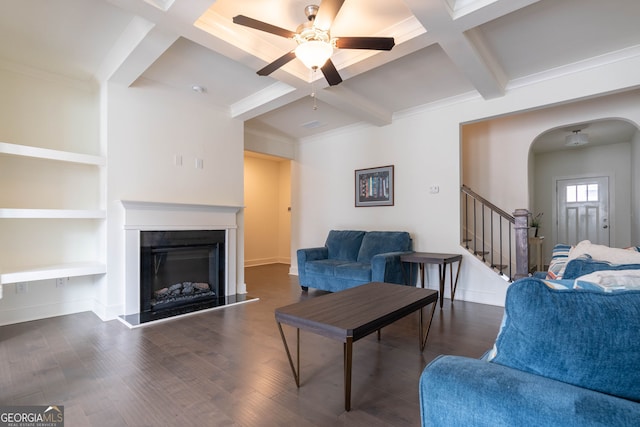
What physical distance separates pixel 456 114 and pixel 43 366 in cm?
496

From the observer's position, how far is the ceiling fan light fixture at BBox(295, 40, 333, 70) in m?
2.35

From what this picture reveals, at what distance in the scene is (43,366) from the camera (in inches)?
92.7

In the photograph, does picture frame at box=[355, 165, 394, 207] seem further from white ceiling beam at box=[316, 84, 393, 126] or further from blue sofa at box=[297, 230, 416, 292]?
white ceiling beam at box=[316, 84, 393, 126]

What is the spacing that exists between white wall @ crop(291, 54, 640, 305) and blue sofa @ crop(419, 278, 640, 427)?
3.45 metres

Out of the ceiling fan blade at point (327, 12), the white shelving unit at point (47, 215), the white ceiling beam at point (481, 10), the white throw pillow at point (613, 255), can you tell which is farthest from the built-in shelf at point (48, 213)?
the white throw pillow at point (613, 255)

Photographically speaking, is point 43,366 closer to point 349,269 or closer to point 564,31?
point 349,269

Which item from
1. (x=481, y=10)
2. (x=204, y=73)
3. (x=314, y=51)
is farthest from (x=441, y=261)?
(x=204, y=73)

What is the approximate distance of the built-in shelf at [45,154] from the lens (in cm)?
292

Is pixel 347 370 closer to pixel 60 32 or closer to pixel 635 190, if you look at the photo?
pixel 60 32

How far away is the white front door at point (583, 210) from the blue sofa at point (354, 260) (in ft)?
14.4

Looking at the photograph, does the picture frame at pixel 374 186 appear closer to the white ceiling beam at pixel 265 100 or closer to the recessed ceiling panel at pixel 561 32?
the white ceiling beam at pixel 265 100

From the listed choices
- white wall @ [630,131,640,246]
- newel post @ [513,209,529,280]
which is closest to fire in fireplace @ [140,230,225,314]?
newel post @ [513,209,529,280]

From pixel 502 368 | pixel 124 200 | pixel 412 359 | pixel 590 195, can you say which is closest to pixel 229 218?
pixel 124 200

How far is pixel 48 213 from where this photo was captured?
10.2 ft
